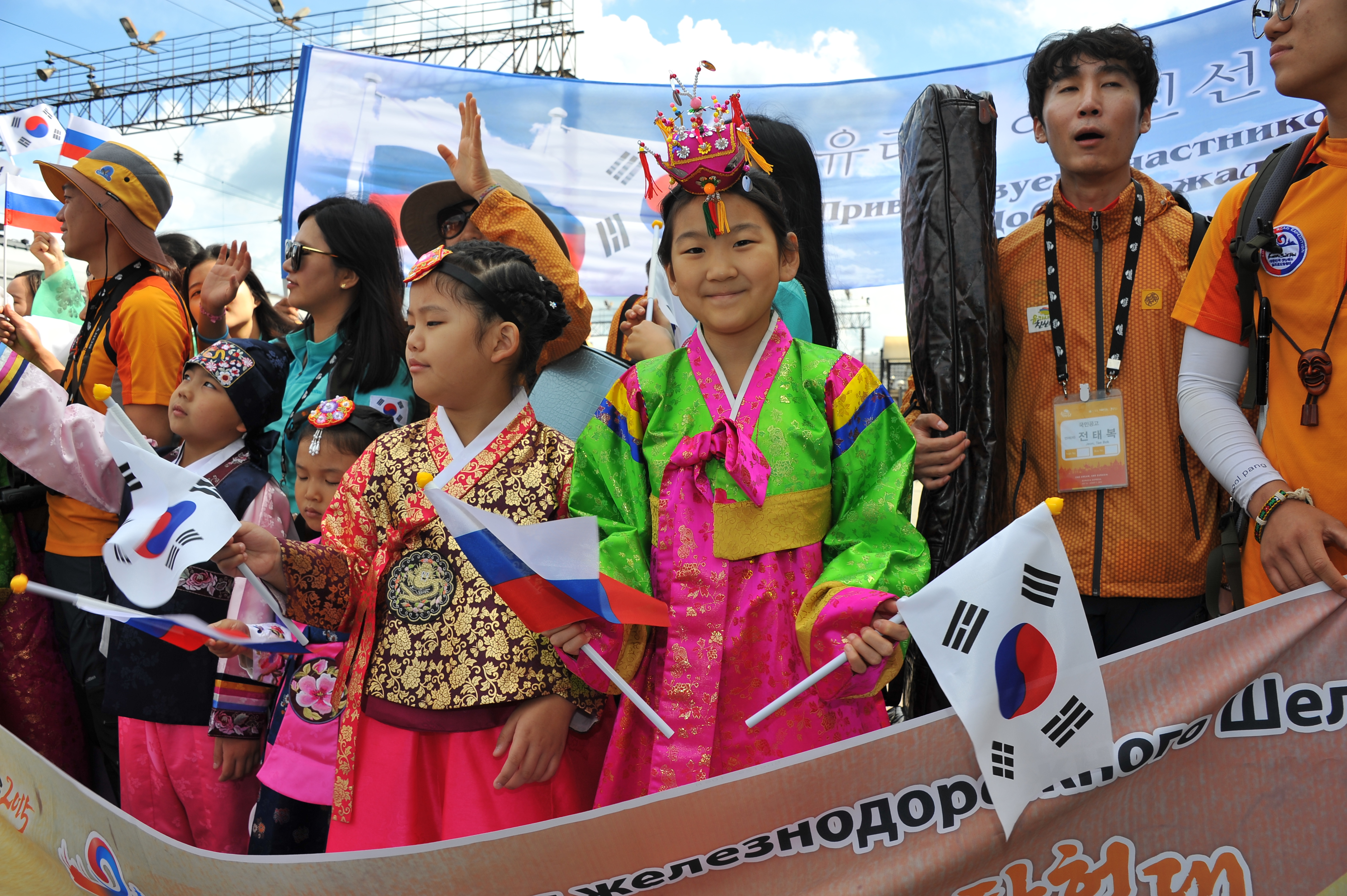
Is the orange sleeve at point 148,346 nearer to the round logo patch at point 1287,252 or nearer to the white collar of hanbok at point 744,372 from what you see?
the white collar of hanbok at point 744,372

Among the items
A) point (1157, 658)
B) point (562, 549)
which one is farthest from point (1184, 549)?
point (562, 549)

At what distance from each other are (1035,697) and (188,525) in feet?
4.98

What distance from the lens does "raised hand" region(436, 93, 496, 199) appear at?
282 cm

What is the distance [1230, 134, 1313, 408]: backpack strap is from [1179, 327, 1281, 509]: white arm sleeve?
0.16ft

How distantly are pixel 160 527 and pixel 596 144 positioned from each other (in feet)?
13.2

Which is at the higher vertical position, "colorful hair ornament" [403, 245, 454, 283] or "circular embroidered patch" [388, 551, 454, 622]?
"colorful hair ornament" [403, 245, 454, 283]

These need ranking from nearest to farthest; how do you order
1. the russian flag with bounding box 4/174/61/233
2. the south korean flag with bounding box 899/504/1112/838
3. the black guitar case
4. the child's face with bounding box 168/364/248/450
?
1. the south korean flag with bounding box 899/504/1112/838
2. the black guitar case
3. the child's face with bounding box 168/364/248/450
4. the russian flag with bounding box 4/174/61/233

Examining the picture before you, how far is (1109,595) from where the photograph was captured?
218 cm

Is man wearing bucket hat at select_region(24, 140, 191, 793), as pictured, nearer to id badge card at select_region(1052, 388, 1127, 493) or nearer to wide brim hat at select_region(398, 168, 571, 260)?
wide brim hat at select_region(398, 168, 571, 260)

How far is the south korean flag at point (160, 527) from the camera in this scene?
5.78 feet

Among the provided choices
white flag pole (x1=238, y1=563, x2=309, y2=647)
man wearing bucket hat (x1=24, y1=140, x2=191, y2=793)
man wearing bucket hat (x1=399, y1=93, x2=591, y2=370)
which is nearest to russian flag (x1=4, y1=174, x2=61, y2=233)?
man wearing bucket hat (x1=24, y1=140, x2=191, y2=793)

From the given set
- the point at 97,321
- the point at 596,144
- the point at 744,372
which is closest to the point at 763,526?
the point at 744,372

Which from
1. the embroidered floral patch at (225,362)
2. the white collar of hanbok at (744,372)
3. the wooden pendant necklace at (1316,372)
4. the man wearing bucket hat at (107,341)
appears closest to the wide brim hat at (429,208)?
the embroidered floral patch at (225,362)

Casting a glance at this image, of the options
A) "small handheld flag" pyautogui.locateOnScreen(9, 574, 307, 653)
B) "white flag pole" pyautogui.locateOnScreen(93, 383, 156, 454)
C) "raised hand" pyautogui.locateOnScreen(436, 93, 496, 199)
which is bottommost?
"small handheld flag" pyautogui.locateOnScreen(9, 574, 307, 653)
